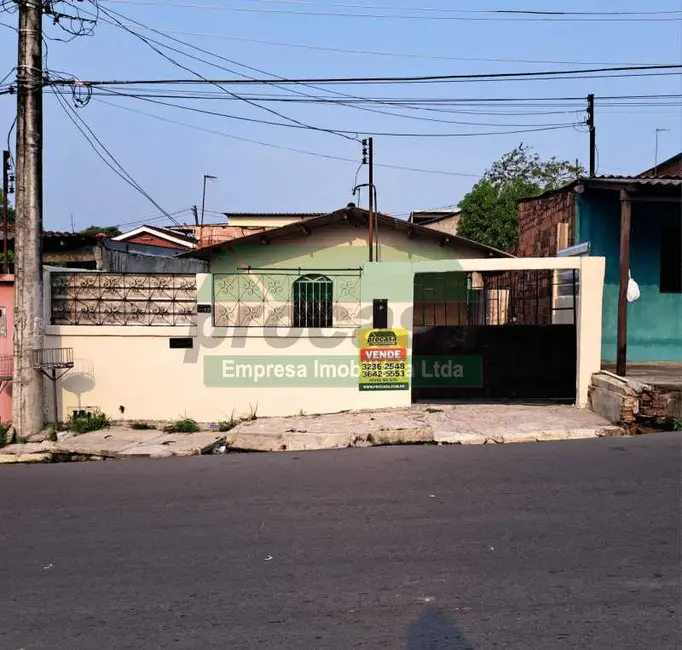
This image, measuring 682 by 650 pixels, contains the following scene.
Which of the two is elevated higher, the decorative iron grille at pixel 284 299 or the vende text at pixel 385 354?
the decorative iron grille at pixel 284 299

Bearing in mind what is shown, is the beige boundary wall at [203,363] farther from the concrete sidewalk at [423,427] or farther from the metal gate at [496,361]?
the metal gate at [496,361]

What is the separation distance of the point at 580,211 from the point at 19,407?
10615 mm

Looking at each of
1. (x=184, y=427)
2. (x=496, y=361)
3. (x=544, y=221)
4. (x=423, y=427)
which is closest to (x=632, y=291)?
(x=496, y=361)

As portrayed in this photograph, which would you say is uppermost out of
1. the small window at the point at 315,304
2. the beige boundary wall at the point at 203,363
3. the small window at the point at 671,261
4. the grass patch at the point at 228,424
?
the small window at the point at 671,261

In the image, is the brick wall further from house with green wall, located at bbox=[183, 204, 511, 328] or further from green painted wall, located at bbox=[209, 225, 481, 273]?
green painted wall, located at bbox=[209, 225, 481, 273]

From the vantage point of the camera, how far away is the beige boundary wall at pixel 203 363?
32.6ft

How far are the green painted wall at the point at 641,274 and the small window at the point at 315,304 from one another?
5.73 meters

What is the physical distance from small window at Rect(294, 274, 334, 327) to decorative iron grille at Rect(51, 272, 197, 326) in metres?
1.64

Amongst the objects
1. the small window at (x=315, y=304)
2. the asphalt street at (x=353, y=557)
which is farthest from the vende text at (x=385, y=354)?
the asphalt street at (x=353, y=557)

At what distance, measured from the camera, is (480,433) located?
8352 millimetres

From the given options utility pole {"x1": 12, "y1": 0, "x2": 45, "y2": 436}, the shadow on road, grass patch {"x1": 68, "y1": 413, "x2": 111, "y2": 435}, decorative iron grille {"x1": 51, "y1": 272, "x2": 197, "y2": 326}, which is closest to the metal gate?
decorative iron grille {"x1": 51, "y1": 272, "x2": 197, "y2": 326}

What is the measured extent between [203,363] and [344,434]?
296 centimetres

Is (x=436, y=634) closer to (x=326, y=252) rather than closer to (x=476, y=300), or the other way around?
(x=476, y=300)

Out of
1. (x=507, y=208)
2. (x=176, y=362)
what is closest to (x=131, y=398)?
(x=176, y=362)
